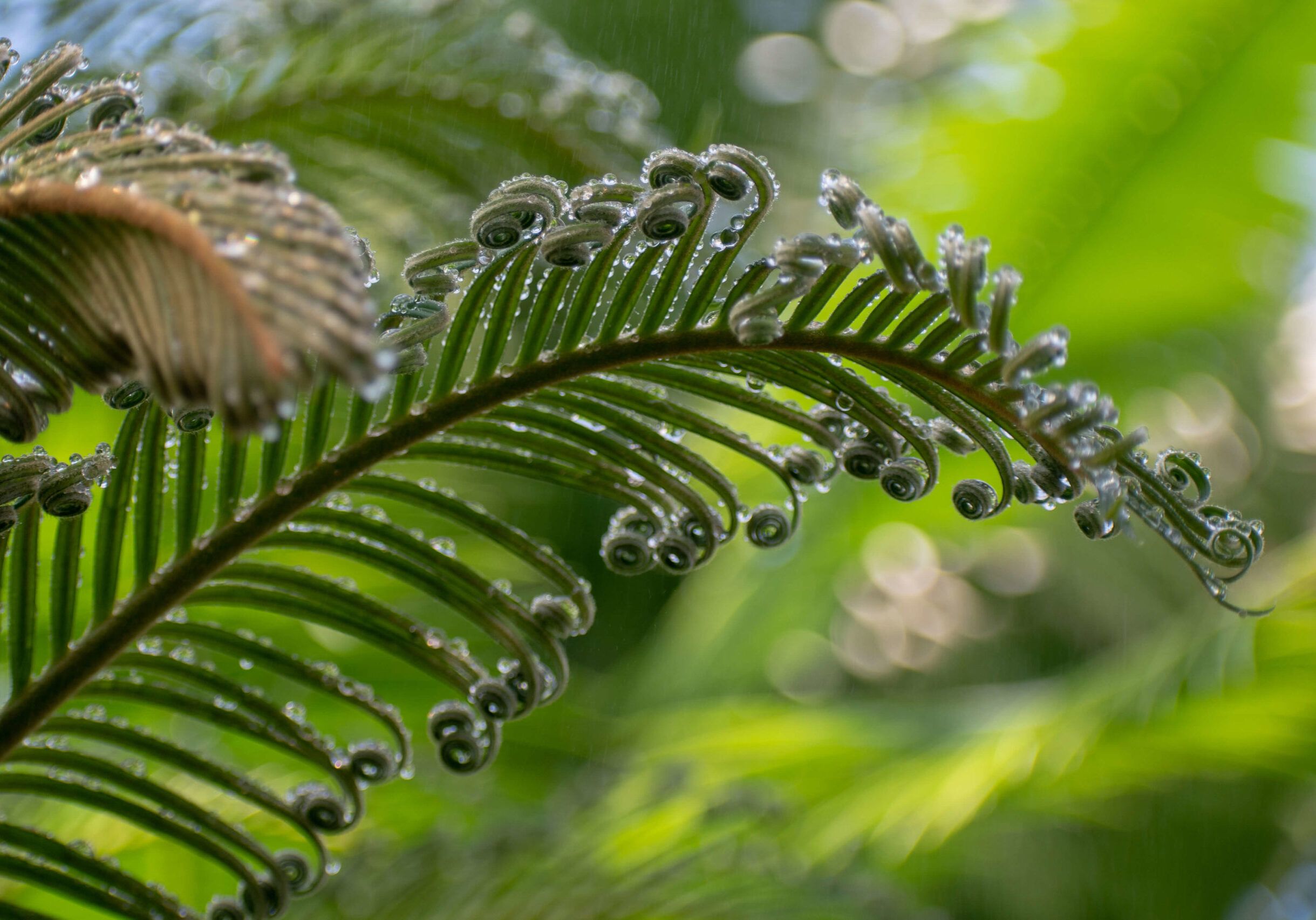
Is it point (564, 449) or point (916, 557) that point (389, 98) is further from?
point (916, 557)

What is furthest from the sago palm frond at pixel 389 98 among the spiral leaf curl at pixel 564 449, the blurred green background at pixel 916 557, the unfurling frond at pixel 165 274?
the unfurling frond at pixel 165 274

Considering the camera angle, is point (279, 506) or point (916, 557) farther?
point (916, 557)

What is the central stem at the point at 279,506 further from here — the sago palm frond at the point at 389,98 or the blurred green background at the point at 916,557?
the sago palm frond at the point at 389,98

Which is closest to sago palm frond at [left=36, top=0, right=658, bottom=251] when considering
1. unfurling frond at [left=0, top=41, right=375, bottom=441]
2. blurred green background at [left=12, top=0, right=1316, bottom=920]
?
blurred green background at [left=12, top=0, right=1316, bottom=920]

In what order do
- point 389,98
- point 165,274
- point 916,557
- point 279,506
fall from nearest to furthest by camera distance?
point 165,274
point 279,506
point 389,98
point 916,557

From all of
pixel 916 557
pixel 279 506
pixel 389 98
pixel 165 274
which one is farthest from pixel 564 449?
pixel 916 557

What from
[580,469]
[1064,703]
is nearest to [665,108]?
[1064,703]
